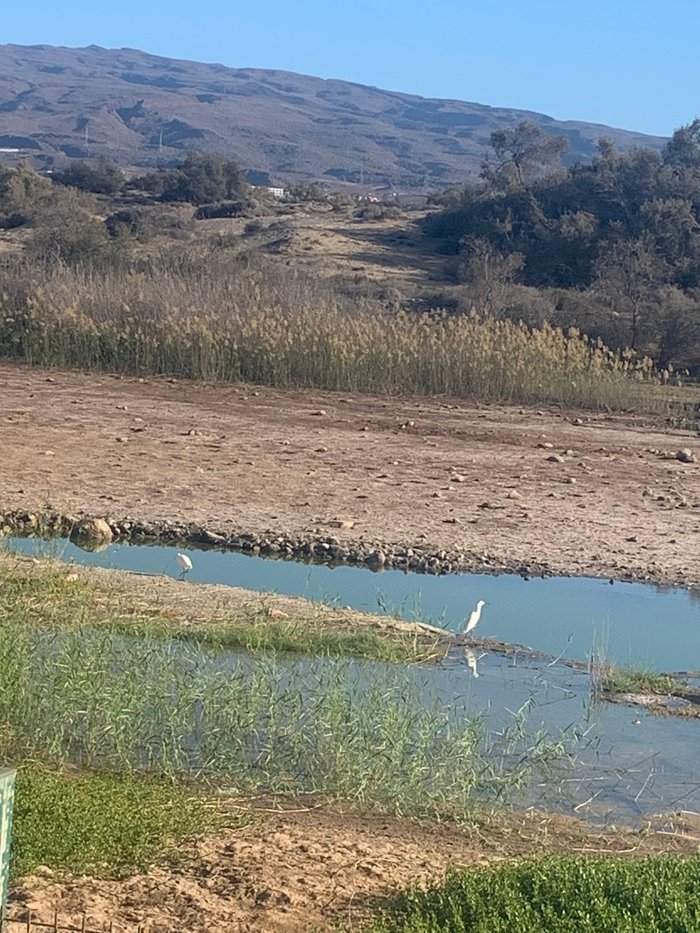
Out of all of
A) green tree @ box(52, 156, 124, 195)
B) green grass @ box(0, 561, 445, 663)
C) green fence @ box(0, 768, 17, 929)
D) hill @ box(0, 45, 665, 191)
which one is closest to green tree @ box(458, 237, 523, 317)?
green grass @ box(0, 561, 445, 663)

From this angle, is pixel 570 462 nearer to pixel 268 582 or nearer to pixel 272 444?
pixel 272 444

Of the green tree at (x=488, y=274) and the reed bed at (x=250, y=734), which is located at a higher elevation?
the green tree at (x=488, y=274)

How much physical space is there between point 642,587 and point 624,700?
9.74ft

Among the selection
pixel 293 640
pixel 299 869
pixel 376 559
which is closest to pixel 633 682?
pixel 293 640

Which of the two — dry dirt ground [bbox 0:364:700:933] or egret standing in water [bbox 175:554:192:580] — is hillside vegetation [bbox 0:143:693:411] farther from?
egret standing in water [bbox 175:554:192:580]

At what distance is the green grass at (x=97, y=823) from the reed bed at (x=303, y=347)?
49.4 ft

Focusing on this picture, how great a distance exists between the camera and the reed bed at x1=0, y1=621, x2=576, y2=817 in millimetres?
6801

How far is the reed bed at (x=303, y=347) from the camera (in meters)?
21.1

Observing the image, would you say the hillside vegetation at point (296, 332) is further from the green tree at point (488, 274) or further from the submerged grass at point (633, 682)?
the submerged grass at point (633, 682)

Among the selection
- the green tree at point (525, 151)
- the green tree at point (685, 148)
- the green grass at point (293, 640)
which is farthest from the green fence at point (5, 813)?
the green tree at point (525, 151)

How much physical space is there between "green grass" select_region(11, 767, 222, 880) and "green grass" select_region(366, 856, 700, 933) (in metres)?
1.00

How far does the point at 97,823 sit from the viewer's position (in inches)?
225

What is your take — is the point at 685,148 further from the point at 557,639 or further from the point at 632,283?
the point at 557,639

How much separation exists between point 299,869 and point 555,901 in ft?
3.32
